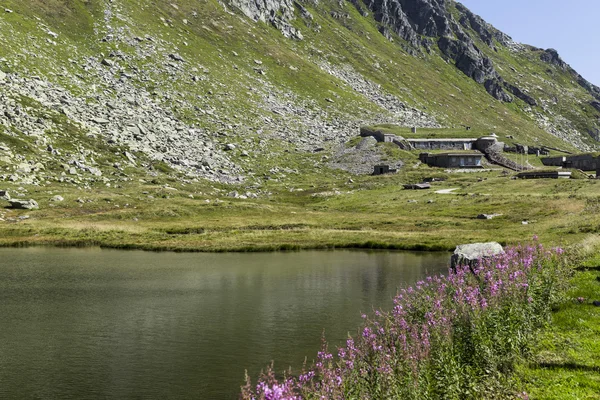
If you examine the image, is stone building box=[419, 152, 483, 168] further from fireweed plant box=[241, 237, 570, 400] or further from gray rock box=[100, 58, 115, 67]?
fireweed plant box=[241, 237, 570, 400]

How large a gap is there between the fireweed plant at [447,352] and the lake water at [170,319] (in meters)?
4.56

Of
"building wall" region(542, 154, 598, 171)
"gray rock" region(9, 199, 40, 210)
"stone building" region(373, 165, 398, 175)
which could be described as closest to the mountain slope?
"gray rock" region(9, 199, 40, 210)

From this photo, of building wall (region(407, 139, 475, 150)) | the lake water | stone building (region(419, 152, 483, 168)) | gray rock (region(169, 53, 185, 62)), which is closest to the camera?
the lake water

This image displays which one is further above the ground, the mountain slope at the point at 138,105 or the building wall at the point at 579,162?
the mountain slope at the point at 138,105

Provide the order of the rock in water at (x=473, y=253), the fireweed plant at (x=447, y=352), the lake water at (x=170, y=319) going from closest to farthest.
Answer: the fireweed plant at (x=447, y=352) < the lake water at (x=170, y=319) < the rock in water at (x=473, y=253)

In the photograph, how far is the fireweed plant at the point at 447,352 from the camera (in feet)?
42.2

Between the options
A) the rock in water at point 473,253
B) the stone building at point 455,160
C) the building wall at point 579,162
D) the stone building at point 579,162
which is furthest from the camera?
the stone building at point 455,160

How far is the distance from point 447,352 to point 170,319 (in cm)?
1928

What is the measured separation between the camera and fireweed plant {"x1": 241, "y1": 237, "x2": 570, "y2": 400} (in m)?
12.9

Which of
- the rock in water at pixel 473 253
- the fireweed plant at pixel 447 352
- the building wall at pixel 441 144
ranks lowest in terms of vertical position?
the fireweed plant at pixel 447 352

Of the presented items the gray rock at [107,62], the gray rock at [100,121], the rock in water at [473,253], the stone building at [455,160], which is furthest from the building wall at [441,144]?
the rock in water at [473,253]

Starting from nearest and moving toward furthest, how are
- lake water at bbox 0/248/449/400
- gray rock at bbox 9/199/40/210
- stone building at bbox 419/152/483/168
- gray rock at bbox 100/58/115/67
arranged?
lake water at bbox 0/248/449/400, gray rock at bbox 9/199/40/210, stone building at bbox 419/152/483/168, gray rock at bbox 100/58/115/67

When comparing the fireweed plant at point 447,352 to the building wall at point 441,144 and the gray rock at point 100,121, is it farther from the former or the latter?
the building wall at point 441,144

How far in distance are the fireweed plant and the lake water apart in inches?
Answer: 179
